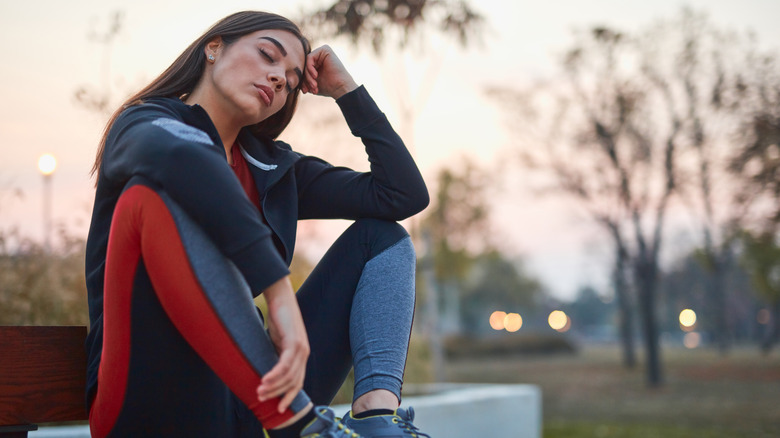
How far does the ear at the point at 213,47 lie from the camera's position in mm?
1713

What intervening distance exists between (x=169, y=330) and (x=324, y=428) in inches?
13.2

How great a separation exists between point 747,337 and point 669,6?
Answer: 20.9 metres

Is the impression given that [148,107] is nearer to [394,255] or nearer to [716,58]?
[394,255]

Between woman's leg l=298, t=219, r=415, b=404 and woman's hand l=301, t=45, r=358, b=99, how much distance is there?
0.45 metres

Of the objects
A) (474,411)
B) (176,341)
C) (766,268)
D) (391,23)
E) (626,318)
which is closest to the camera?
(176,341)

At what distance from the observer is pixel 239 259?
1.20 m

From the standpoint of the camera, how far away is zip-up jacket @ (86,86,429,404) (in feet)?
3.91

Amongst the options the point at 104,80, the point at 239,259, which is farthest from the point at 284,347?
the point at 104,80

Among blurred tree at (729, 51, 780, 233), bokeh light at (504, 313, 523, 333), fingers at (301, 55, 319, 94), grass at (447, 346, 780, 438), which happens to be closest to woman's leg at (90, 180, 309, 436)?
fingers at (301, 55, 319, 94)

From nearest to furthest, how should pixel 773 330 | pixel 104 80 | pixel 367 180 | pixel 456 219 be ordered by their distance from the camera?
pixel 367 180
pixel 104 80
pixel 773 330
pixel 456 219

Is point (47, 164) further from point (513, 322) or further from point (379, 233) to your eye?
point (513, 322)

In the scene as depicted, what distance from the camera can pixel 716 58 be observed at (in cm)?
1362

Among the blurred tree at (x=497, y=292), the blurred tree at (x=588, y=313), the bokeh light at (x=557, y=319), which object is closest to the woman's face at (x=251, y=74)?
the blurred tree at (x=497, y=292)

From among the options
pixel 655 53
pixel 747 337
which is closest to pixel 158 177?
pixel 655 53
